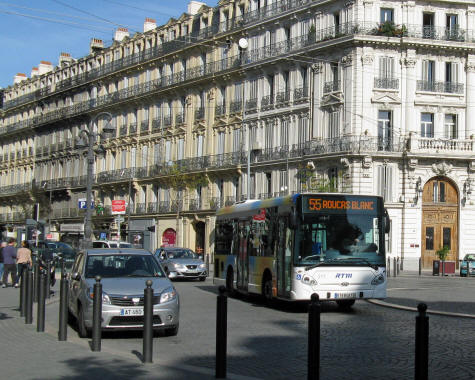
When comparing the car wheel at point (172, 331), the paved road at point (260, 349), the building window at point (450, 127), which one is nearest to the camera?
the paved road at point (260, 349)

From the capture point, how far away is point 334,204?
1952 cm

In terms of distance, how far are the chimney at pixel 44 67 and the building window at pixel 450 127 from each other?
56.0 m

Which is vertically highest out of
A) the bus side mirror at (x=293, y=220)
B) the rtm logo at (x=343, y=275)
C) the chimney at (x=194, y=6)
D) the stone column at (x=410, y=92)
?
the chimney at (x=194, y=6)

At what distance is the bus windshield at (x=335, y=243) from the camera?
1908 cm

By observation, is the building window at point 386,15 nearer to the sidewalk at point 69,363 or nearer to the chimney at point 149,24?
the chimney at point 149,24

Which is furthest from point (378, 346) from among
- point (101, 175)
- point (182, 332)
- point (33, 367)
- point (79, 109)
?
point (79, 109)

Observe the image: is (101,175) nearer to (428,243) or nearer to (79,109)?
(79,109)

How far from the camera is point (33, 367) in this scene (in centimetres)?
1050

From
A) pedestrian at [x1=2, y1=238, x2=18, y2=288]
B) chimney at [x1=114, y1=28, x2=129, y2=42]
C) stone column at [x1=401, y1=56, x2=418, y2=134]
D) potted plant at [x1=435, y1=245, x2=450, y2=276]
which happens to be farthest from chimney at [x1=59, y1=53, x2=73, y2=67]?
pedestrian at [x1=2, y1=238, x2=18, y2=288]

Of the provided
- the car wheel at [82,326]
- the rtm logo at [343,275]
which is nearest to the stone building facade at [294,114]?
the rtm logo at [343,275]

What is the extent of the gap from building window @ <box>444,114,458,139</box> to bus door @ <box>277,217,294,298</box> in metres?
32.2

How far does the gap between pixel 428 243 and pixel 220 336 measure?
41601 millimetres

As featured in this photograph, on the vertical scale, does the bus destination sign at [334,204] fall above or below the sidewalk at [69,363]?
above

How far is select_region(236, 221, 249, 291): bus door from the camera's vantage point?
76.8 ft
